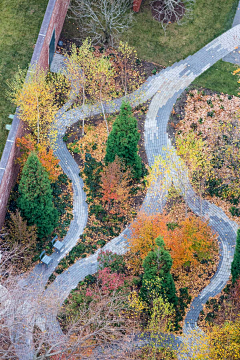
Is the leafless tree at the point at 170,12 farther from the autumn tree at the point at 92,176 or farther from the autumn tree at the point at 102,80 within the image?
the autumn tree at the point at 92,176

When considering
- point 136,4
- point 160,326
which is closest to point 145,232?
point 160,326

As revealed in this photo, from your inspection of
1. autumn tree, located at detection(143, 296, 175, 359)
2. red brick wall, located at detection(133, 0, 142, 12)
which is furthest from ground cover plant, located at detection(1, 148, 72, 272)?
red brick wall, located at detection(133, 0, 142, 12)

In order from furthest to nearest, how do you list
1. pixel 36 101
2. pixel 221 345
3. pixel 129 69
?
pixel 129 69 → pixel 36 101 → pixel 221 345

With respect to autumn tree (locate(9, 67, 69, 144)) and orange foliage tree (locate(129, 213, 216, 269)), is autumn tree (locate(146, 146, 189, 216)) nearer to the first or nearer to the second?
orange foliage tree (locate(129, 213, 216, 269))

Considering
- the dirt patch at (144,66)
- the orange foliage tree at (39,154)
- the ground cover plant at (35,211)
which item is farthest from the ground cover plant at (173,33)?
the ground cover plant at (35,211)

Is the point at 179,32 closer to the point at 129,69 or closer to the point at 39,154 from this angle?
the point at 129,69

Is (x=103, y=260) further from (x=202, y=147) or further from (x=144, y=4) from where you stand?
(x=144, y=4)
